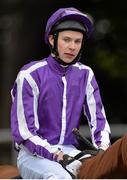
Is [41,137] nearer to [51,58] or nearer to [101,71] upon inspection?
[51,58]

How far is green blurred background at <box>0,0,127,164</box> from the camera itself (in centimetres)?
1420

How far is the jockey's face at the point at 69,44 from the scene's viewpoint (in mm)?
5758

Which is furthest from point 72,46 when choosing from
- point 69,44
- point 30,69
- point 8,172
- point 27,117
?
point 8,172

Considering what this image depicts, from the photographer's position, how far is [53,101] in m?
5.76

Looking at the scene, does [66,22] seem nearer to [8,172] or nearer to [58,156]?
[58,156]

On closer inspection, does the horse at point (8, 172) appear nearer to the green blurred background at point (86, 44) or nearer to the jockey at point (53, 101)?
the jockey at point (53, 101)

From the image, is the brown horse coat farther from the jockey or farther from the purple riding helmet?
the purple riding helmet

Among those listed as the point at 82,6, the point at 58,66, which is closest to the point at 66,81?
the point at 58,66

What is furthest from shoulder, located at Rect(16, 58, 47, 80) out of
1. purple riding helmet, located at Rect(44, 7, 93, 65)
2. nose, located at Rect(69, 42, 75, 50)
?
nose, located at Rect(69, 42, 75, 50)

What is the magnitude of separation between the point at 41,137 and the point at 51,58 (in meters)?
0.58

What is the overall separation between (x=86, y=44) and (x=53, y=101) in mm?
8617

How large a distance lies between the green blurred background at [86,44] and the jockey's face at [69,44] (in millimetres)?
8319

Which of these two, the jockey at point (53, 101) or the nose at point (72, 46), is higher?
the nose at point (72, 46)

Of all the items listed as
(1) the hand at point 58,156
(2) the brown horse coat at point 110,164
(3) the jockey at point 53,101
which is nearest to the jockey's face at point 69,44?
(3) the jockey at point 53,101
